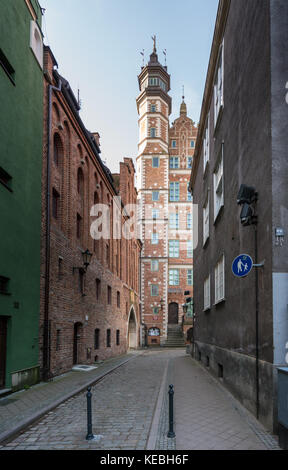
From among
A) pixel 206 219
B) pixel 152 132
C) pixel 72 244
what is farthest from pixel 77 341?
pixel 152 132

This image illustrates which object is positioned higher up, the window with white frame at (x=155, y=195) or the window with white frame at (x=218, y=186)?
the window with white frame at (x=155, y=195)

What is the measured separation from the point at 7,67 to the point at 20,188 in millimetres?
3253

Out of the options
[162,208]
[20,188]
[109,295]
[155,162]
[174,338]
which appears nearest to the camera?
[20,188]

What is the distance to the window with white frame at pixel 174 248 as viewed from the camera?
157 ft

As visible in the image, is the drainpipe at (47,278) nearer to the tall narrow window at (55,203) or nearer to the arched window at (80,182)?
the tall narrow window at (55,203)

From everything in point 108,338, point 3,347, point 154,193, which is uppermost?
point 154,193

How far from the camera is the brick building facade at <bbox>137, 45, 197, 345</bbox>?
4641 cm

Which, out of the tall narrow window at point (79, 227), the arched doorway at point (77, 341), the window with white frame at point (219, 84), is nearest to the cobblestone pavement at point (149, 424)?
the arched doorway at point (77, 341)

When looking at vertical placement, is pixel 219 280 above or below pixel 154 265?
below

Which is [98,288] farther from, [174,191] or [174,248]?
[174,191]

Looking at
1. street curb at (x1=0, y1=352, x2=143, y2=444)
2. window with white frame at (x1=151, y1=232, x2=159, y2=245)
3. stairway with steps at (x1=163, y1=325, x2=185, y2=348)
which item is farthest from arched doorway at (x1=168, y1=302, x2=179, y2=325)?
street curb at (x1=0, y1=352, x2=143, y2=444)

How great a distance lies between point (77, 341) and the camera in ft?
61.5

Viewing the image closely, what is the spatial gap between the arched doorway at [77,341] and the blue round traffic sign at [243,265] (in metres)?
11.8
